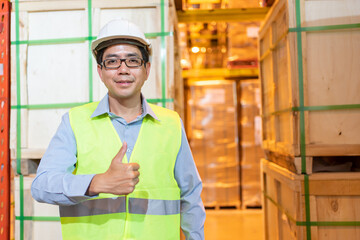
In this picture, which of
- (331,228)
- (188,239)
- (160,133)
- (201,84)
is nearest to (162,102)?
(160,133)

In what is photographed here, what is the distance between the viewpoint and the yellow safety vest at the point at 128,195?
1.78 metres

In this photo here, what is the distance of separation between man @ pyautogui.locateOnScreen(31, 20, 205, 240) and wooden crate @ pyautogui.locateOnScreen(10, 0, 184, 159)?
943mm

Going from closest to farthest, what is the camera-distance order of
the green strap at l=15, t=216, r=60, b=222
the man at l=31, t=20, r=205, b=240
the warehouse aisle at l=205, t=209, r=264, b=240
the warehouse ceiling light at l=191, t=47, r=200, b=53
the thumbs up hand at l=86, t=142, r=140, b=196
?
the thumbs up hand at l=86, t=142, r=140, b=196, the man at l=31, t=20, r=205, b=240, the green strap at l=15, t=216, r=60, b=222, the warehouse aisle at l=205, t=209, r=264, b=240, the warehouse ceiling light at l=191, t=47, r=200, b=53

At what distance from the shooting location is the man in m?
1.77

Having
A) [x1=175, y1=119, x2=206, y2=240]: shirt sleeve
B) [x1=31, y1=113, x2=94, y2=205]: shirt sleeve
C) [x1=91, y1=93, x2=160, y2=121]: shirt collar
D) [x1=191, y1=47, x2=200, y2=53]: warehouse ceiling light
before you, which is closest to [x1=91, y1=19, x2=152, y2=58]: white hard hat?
[x1=91, y1=93, x2=160, y2=121]: shirt collar

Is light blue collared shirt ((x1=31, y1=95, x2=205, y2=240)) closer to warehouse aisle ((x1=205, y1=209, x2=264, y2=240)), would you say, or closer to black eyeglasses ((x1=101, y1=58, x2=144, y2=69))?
black eyeglasses ((x1=101, y1=58, x2=144, y2=69))

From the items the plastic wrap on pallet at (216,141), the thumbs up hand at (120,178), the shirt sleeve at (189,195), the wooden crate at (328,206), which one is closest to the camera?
the thumbs up hand at (120,178)

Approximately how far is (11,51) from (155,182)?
199 cm

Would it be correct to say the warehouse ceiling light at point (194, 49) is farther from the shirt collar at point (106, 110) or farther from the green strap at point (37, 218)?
the shirt collar at point (106, 110)

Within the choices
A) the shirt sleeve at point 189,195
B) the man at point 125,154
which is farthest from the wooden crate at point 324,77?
the man at point 125,154

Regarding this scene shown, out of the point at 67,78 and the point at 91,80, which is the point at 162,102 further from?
the point at 67,78

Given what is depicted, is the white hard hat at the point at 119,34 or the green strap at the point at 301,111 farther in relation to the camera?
the green strap at the point at 301,111

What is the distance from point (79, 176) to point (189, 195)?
747 mm

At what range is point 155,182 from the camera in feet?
6.12
